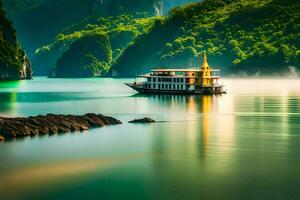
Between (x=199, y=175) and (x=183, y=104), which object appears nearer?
(x=199, y=175)

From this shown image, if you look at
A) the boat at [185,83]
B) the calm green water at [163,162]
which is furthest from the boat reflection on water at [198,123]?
the boat at [185,83]

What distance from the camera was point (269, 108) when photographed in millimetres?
81312

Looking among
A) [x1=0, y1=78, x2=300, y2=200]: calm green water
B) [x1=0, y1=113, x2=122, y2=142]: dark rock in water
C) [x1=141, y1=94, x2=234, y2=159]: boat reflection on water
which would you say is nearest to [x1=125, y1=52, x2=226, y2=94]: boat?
[x1=141, y1=94, x2=234, y2=159]: boat reflection on water

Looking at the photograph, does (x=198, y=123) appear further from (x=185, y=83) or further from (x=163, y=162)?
(x=185, y=83)

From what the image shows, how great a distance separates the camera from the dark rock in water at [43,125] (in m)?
48.5

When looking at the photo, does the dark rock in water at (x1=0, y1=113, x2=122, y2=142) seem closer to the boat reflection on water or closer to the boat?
the boat reflection on water

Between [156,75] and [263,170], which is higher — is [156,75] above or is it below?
above

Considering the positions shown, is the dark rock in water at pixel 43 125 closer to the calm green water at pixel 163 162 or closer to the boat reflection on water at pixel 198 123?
the calm green water at pixel 163 162

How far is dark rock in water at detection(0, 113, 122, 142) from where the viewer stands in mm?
48469

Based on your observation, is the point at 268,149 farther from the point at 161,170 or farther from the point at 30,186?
the point at 30,186

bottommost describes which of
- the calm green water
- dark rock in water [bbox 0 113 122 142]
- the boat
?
the calm green water

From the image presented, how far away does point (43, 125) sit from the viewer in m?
51.2

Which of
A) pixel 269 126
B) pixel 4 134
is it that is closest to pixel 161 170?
pixel 4 134

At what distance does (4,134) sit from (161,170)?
57.5 ft
